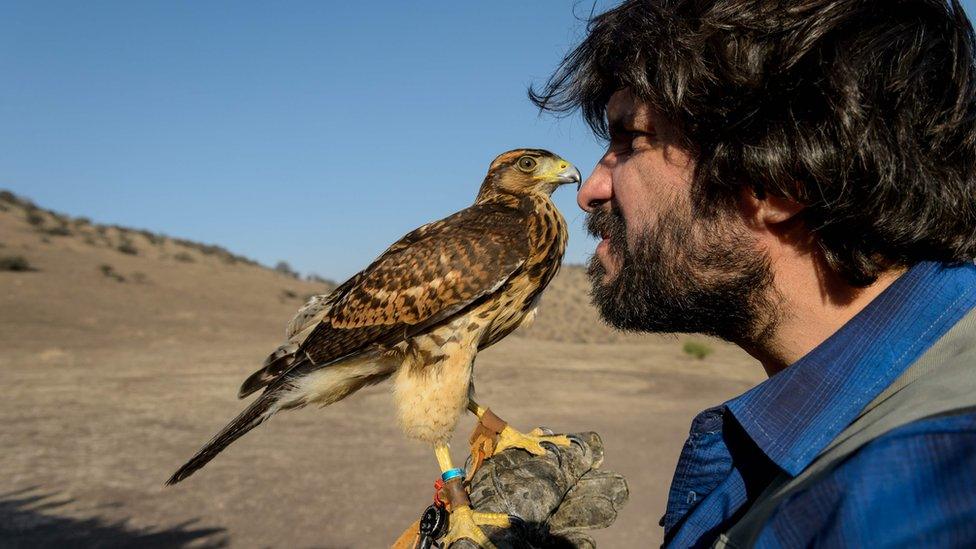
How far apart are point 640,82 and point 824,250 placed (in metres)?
0.82

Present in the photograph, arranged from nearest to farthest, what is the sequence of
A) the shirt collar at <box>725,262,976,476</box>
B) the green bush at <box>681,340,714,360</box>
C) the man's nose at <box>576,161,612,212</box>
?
the shirt collar at <box>725,262,976,476</box> < the man's nose at <box>576,161,612,212</box> < the green bush at <box>681,340,714,360</box>

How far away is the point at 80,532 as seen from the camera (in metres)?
8.05

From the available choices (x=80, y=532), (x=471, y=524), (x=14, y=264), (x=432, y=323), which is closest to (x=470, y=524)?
(x=471, y=524)

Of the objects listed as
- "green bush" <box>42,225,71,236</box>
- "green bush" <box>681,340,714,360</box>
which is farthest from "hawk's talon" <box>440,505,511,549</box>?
"green bush" <box>42,225,71,236</box>

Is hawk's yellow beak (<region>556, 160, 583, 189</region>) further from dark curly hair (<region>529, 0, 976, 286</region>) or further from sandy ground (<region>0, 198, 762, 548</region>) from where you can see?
sandy ground (<region>0, 198, 762, 548</region>)

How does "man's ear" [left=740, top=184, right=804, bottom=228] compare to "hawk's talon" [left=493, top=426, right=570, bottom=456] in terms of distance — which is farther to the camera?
"hawk's talon" [left=493, top=426, right=570, bottom=456]

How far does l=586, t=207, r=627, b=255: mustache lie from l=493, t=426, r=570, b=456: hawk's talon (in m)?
1.38

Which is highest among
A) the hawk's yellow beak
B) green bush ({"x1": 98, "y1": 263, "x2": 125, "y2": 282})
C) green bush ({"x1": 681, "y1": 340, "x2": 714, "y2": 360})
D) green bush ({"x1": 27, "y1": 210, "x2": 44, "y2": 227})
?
green bush ({"x1": 27, "y1": 210, "x2": 44, "y2": 227})

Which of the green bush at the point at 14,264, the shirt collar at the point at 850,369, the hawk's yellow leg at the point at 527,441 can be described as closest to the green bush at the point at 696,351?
the hawk's yellow leg at the point at 527,441

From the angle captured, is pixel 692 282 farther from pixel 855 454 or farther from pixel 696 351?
pixel 696 351

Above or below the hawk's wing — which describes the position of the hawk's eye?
above

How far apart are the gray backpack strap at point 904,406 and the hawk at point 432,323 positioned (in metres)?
2.19

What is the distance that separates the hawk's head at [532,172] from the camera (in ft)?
14.0

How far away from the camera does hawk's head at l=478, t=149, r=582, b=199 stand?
4.25 meters
